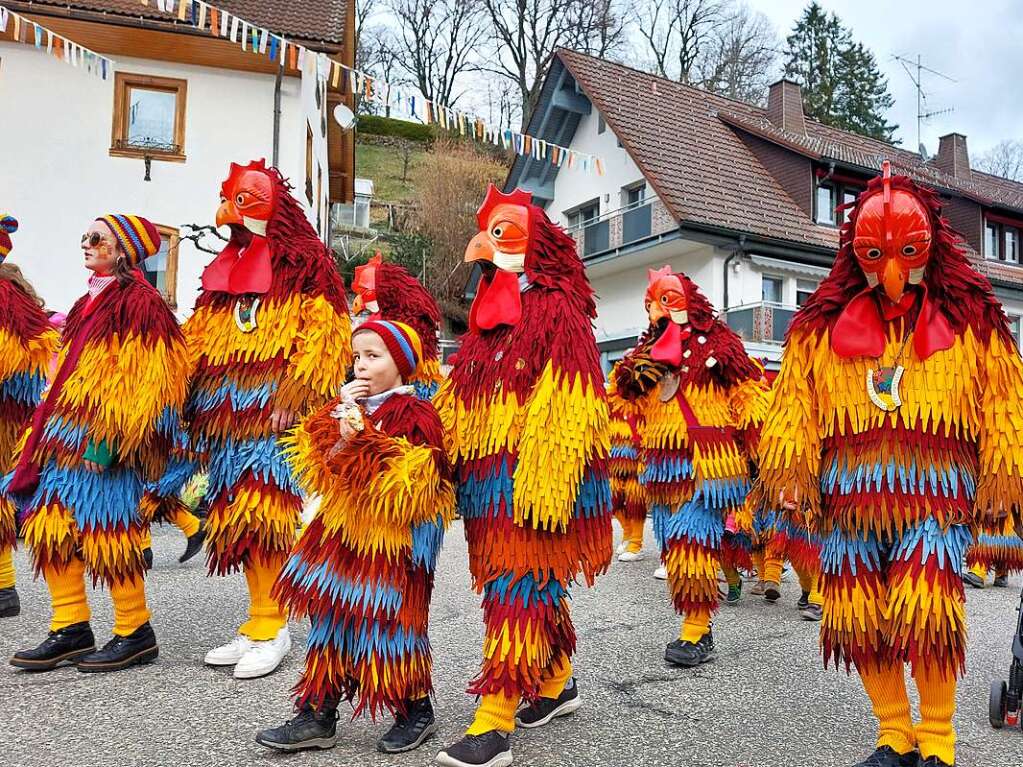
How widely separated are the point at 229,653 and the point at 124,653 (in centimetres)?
47

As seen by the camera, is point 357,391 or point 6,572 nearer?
point 357,391

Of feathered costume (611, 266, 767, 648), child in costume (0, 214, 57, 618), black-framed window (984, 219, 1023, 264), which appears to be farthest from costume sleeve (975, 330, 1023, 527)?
black-framed window (984, 219, 1023, 264)

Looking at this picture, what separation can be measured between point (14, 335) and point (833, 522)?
422 cm

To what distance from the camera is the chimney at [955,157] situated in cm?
2747

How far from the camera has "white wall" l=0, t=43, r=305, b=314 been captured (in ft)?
41.4

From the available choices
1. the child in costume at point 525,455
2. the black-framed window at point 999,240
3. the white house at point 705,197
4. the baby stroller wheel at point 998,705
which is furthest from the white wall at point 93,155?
the black-framed window at point 999,240

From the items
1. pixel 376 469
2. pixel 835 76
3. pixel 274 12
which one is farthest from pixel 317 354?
pixel 835 76

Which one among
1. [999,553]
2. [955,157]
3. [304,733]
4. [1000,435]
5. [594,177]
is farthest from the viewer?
[955,157]

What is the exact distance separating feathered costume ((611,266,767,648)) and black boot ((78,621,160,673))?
2592 mm

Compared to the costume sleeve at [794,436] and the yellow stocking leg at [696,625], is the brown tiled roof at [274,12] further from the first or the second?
the costume sleeve at [794,436]

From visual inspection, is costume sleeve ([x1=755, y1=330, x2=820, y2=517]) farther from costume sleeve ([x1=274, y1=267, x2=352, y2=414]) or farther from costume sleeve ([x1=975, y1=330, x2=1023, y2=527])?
costume sleeve ([x1=274, y1=267, x2=352, y2=414])

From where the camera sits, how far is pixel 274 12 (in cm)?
1399

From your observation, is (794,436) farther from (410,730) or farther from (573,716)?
(410,730)

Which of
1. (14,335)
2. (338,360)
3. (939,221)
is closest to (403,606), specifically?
(338,360)
